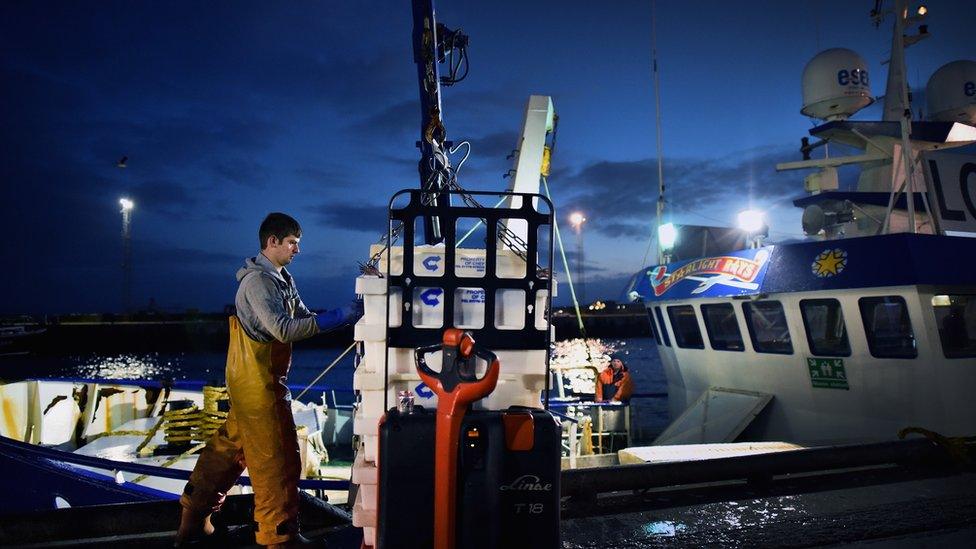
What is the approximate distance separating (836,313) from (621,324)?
13936cm

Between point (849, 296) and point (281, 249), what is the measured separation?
911cm

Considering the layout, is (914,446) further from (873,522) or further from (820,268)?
(820,268)

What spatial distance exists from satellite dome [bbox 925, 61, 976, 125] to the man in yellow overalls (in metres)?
14.3

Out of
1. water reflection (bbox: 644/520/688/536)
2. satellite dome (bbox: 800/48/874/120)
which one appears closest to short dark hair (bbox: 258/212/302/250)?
water reflection (bbox: 644/520/688/536)

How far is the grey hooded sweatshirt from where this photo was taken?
10.2 feet

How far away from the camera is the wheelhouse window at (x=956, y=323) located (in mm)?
8445

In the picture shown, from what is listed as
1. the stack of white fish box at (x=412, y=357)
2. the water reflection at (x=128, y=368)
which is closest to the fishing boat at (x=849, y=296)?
the stack of white fish box at (x=412, y=357)

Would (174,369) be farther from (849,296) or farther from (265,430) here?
(265,430)

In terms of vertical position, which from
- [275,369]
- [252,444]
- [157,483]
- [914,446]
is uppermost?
[275,369]

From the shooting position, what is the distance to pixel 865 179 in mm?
12484

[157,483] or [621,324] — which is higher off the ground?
[621,324]

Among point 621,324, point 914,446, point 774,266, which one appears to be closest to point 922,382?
point 774,266

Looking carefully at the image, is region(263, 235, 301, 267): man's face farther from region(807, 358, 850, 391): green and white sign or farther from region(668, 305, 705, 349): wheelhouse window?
region(668, 305, 705, 349): wheelhouse window

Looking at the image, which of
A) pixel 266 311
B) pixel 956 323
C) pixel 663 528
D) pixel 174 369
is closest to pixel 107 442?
pixel 266 311
